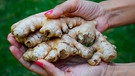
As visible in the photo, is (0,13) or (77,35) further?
(0,13)

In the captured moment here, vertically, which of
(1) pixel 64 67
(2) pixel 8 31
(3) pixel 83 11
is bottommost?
(1) pixel 64 67

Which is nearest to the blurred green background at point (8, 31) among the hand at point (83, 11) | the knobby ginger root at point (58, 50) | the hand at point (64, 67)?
the hand at point (83, 11)

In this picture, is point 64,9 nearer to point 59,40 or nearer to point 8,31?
point 59,40

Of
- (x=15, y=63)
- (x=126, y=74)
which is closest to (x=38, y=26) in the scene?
(x=126, y=74)

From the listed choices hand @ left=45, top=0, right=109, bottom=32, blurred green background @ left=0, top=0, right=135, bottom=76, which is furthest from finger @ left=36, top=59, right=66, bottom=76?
blurred green background @ left=0, top=0, right=135, bottom=76

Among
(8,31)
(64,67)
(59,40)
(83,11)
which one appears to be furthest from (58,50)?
(8,31)

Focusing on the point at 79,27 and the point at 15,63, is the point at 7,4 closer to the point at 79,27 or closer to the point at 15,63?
the point at 15,63

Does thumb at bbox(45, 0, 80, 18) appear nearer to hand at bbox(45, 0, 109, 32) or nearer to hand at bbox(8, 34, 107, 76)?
hand at bbox(45, 0, 109, 32)
